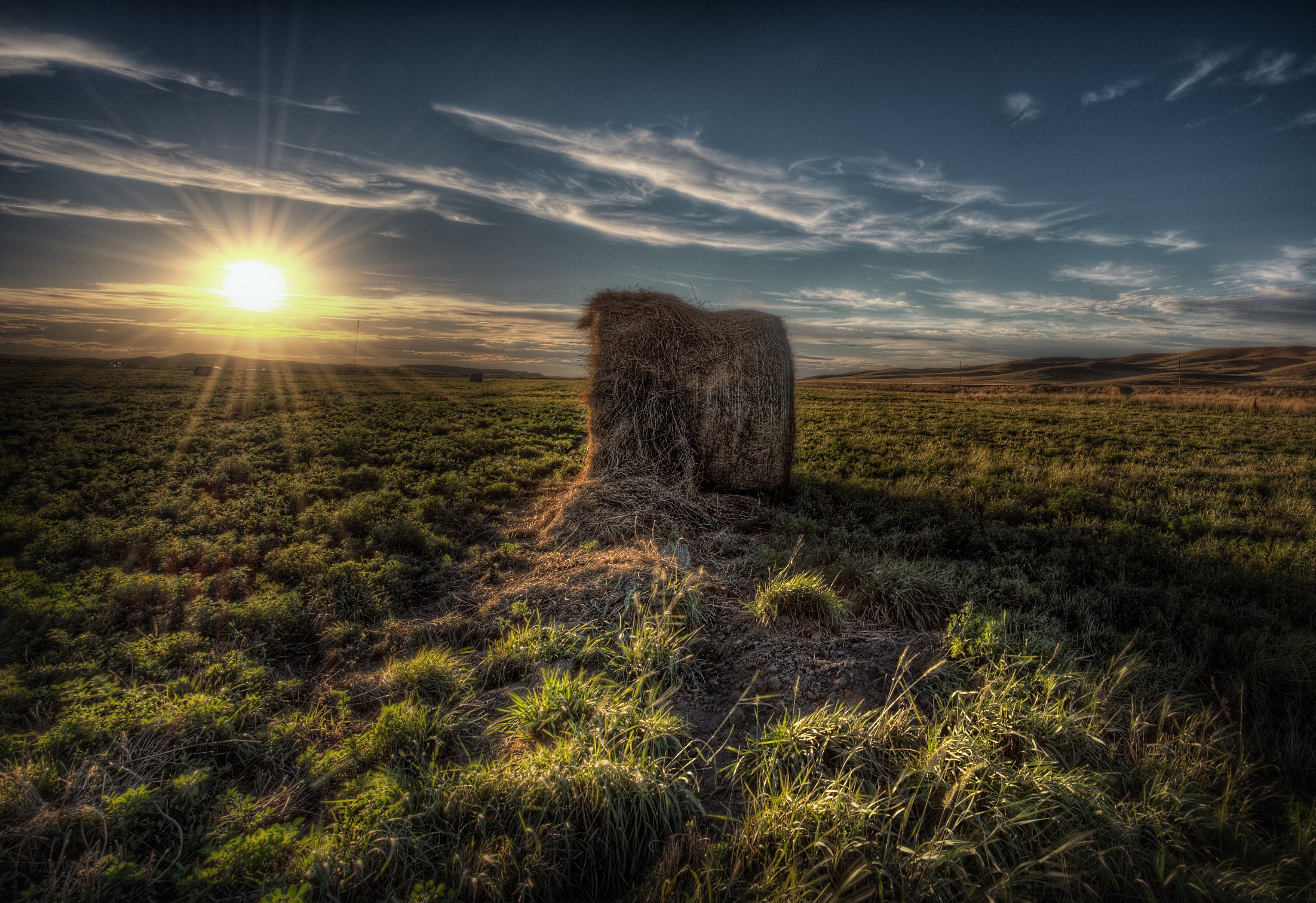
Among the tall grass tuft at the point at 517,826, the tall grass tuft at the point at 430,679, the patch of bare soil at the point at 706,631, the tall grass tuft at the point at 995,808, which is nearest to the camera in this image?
the tall grass tuft at the point at 995,808

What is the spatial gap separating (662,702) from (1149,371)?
141280mm

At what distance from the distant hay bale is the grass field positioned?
3.52 ft

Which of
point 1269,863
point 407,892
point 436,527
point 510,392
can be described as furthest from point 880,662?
point 510,392

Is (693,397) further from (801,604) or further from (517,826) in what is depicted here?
(517,826)

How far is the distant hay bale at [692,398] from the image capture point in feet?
30.5

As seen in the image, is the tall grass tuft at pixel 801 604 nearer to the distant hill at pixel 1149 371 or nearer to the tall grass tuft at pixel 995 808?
the tall grass tuft at pixel 995 808

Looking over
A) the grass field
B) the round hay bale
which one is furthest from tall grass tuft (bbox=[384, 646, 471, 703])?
the round hay bale

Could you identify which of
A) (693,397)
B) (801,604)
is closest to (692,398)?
(693,397)

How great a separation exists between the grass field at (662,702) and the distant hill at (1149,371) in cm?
7933

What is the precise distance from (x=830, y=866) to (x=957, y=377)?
128744mm

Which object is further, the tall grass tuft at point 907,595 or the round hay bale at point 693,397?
the round hay bale at point 693,397

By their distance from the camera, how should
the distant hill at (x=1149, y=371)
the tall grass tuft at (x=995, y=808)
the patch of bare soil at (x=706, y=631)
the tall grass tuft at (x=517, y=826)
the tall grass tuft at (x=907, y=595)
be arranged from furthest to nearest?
the distant hill at (x=1149, y=371)
the tall grass tuft at (x=907, y=595)
the patch of bare soil at (x=706, y=631)
the tall grass tuft at (x=517, y=826)
the tall grass tuft at (x=995, y=808)

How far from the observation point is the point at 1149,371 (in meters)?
106

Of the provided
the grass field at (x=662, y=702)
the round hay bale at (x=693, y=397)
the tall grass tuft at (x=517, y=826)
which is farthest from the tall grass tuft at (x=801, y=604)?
the round hay bale at (x=693, y=397)
